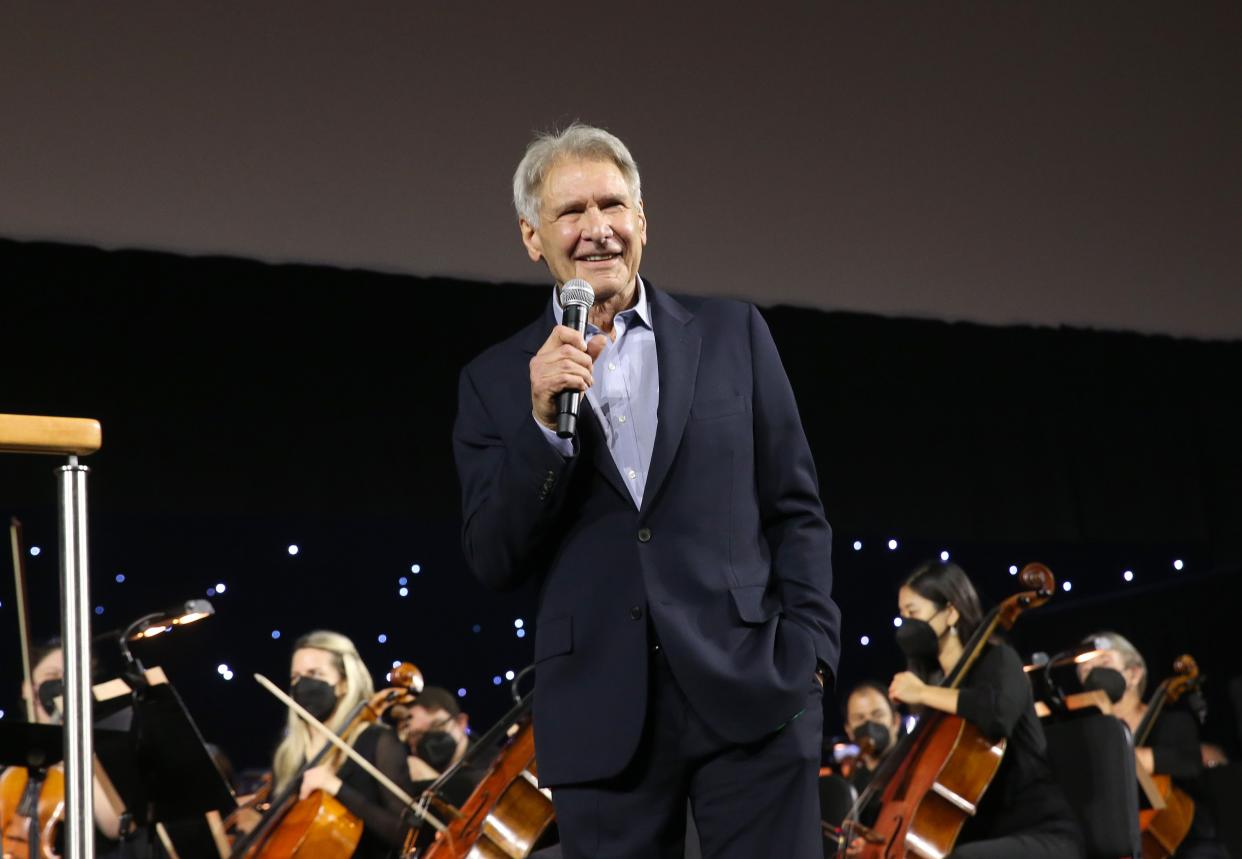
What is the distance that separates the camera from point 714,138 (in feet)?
19.7

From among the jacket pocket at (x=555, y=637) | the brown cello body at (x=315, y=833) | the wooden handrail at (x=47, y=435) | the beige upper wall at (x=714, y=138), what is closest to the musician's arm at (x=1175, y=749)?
the beige upper wall at (x=714, y=138)

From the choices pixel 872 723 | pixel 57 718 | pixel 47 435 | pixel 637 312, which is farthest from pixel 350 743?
pixel 47 435

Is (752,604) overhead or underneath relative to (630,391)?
underneath

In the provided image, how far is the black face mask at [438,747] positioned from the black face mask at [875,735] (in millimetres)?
1491

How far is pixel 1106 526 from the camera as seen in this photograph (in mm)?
7074

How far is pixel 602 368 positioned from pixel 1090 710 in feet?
7.48

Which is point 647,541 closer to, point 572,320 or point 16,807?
point 572,320

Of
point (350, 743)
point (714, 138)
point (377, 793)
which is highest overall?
point (714, 138)

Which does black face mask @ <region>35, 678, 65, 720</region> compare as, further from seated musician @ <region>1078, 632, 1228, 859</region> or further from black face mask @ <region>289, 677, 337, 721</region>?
seated musician @ <region>1078, 632, 1228, 859</region>

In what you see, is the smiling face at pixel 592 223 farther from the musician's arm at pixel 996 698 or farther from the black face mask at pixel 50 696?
the black face mask at pixel 50 696

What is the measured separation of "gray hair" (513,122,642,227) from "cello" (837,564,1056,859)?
2.02 meters

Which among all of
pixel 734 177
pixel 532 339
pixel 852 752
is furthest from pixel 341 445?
pixel 532 339

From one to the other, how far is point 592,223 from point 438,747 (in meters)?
4.01

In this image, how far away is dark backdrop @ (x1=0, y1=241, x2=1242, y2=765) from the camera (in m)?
5.54
